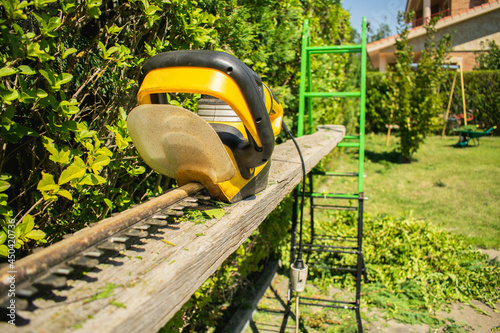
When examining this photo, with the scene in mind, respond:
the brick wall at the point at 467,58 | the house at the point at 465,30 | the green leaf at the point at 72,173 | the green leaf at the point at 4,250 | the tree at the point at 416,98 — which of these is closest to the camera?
the green leaf at the point at 4,250

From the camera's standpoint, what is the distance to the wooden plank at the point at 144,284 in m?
0.65

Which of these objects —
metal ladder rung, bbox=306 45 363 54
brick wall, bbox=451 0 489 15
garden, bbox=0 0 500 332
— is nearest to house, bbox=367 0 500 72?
brick wall, bbox=451 0 489 15

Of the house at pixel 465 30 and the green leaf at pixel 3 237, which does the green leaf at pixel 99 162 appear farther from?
the house at pixel 465 30

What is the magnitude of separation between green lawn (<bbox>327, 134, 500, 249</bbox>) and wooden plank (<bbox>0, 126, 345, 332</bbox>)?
3.86 m

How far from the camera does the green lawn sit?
482cm

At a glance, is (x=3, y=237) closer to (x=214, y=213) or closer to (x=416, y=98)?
(x=214, y=213)

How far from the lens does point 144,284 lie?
0.78 meters

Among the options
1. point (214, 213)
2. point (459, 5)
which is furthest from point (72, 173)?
point (459, 5)

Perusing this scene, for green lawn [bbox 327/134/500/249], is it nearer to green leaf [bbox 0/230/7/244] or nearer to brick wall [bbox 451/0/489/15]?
green leaf [bbox 0/230/7/244]

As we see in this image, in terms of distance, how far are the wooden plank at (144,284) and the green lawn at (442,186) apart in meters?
3.86

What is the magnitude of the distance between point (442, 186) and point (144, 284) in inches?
274

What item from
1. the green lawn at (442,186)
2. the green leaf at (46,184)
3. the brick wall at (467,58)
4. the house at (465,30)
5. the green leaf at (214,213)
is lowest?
the green lawn at (442,186)

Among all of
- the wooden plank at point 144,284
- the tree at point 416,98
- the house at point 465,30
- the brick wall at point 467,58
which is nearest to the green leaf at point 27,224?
the wooden plank at point 144,284

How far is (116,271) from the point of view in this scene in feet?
2.74
